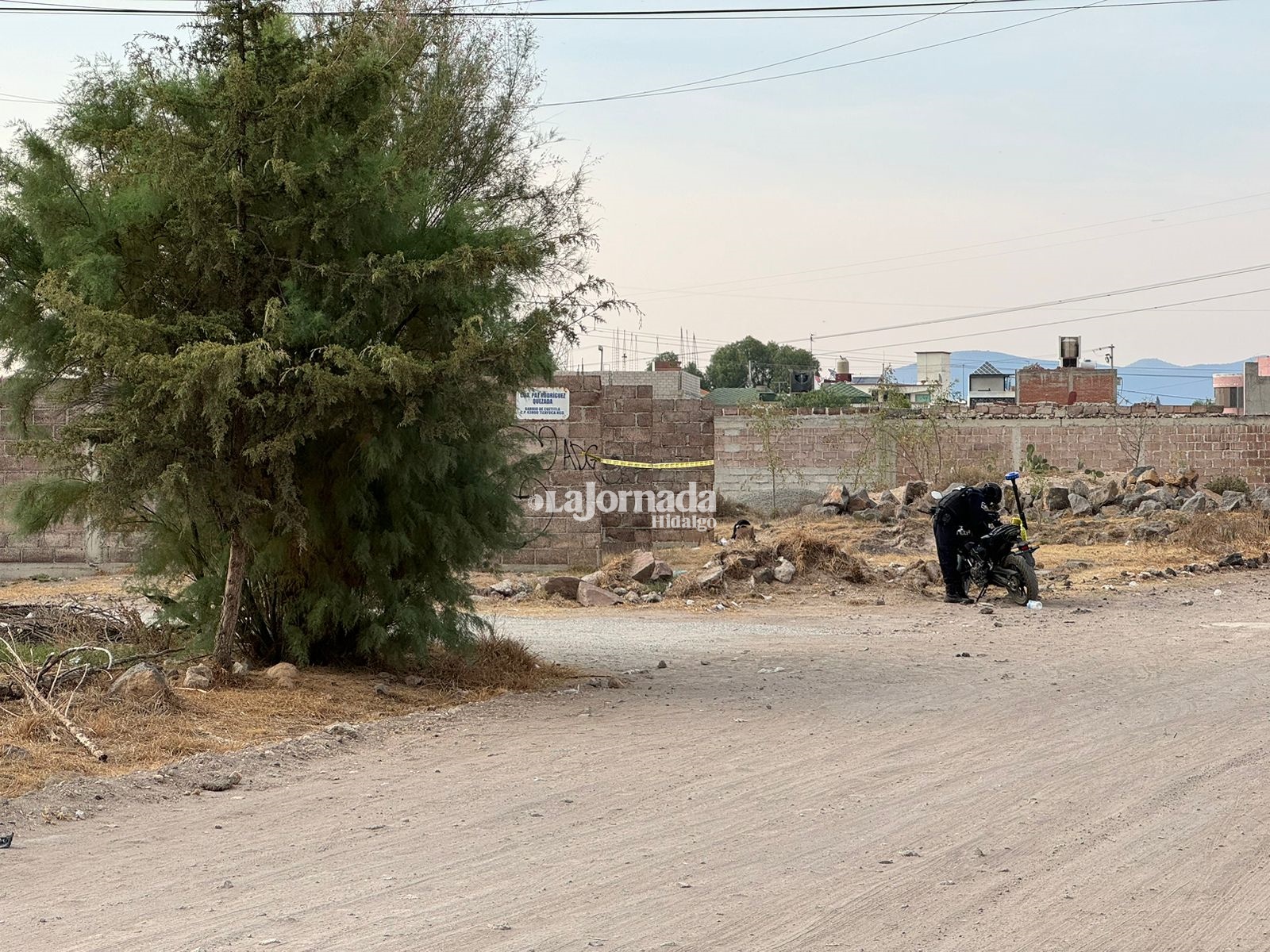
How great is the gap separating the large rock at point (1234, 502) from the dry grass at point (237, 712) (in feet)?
75.3

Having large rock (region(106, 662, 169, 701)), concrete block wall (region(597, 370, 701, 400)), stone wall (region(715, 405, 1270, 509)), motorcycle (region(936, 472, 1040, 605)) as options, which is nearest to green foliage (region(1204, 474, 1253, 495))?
stone wall (region(715, 405, 1270, 509))

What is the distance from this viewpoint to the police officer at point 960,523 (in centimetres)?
1775

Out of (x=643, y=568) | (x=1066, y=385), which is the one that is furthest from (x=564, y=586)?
(x=1066, y=385)

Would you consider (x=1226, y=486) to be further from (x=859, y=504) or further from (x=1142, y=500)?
(x=859, y=504)

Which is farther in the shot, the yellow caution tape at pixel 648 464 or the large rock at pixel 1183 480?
the large rock at pixel 1183 480

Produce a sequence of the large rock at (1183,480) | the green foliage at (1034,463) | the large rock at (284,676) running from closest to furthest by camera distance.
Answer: the large rock at (284,676) < the large rock at (1183,480) < the green foliage at (1034,463)

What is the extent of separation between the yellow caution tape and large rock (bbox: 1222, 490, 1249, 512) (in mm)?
12967

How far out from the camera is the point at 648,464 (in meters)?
22.6

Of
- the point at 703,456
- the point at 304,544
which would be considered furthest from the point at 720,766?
the point at 703,456

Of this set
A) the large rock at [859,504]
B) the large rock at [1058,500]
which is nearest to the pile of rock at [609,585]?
the large rock at [859,504]

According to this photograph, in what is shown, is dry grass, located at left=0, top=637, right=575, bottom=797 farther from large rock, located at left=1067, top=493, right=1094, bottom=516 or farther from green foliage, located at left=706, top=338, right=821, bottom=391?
green foliage, located at left=706, top=338, right=821, bottom=391

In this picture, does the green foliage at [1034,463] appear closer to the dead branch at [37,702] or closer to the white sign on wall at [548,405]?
the white sign on wall at [548,405]

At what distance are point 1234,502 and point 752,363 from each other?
3501 inches

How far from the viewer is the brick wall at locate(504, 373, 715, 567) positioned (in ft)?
71.1
